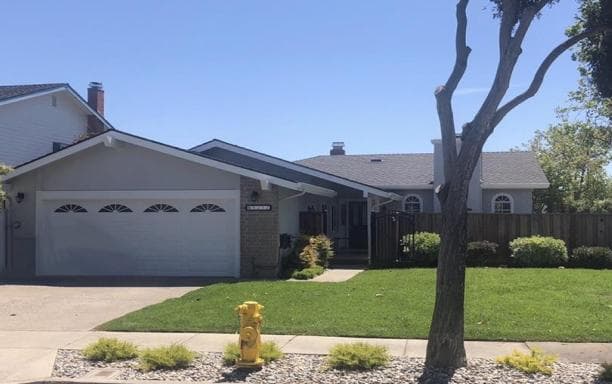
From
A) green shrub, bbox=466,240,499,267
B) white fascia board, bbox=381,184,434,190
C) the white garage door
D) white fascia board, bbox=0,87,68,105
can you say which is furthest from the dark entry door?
white fascia board, bbox=0,87,68,105

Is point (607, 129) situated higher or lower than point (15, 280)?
higher

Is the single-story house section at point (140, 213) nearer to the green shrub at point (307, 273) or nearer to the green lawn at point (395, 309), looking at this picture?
the green shrub at point (307, 273)

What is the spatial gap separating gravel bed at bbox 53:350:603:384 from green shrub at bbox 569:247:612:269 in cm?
1264

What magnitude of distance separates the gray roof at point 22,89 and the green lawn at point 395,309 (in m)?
11.1

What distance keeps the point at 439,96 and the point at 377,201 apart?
57.8 ft

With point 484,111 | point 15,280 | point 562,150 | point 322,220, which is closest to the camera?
point 484,111

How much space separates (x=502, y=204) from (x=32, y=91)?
18135mm

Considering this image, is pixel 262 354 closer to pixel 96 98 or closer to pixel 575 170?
pixel 96 98

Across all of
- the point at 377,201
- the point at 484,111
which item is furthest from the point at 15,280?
the point at 484,111

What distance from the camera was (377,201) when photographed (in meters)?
25.1

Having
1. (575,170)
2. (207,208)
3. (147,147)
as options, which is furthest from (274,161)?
(575,170)

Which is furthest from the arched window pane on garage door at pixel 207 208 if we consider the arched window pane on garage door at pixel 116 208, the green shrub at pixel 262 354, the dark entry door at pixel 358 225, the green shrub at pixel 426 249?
the green shrub at pixel 262 354

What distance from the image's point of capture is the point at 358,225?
27281 millimetres

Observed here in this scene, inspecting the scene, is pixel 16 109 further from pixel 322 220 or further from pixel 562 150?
pixel 562 150
